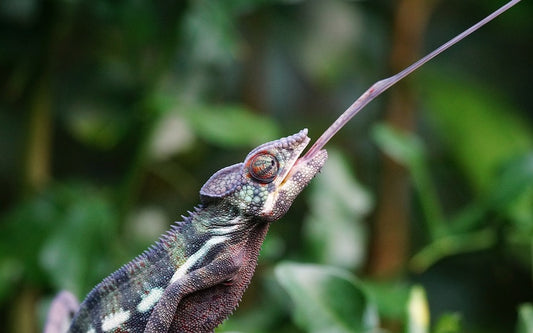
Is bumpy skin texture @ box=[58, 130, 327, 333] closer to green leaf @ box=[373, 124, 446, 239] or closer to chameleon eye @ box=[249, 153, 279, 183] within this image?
chameleon eye @ box=[249, 153, 279, 183]

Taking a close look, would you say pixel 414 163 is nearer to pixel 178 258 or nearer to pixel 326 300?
pixel 326 300

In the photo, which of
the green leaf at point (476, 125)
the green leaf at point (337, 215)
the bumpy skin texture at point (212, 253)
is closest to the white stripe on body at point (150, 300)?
the bumpy skin texture at point (212, 253)

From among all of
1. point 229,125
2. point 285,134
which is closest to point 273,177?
point 229,125

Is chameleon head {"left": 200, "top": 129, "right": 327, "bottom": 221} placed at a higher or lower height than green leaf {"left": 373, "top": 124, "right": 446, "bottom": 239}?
lower

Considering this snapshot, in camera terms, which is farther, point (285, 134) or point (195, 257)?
point (285, 134)

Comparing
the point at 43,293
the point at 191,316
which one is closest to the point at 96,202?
the point at 43,293

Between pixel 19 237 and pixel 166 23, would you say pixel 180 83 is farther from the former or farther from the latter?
pixel 19 237

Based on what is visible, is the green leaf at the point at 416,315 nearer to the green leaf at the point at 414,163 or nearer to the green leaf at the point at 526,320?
the green leaf at the point at 526,320

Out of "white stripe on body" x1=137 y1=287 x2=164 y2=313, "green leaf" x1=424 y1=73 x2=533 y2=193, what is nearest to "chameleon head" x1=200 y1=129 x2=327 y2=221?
"white stripe on body" x1=137 y1=287 x2=164 y2=313
